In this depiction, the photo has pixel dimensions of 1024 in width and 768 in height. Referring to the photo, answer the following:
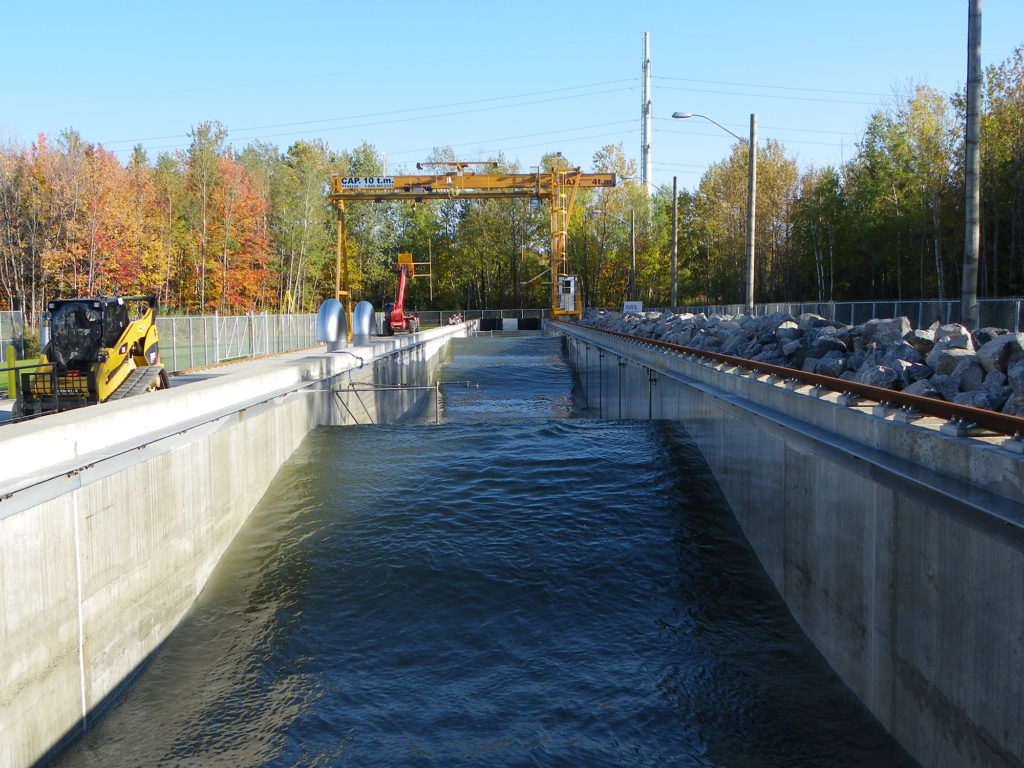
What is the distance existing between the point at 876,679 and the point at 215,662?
19.2ft

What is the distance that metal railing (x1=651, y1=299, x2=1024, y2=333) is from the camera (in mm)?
20828

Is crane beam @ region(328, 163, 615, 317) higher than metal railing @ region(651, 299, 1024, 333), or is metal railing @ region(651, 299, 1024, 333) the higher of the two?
crane beam @ region(328, 163, 615, 317)

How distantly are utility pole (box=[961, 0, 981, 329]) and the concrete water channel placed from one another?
5.31 m

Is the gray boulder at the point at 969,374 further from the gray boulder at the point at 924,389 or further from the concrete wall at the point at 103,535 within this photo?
the concrete wall at the point at 103,535

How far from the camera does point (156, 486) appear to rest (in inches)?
335

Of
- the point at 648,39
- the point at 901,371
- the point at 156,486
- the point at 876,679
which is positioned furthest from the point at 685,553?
the point at 648,39

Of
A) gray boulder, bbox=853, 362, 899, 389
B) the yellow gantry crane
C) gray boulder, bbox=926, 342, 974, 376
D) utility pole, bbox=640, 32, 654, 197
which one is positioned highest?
utility pole, bbox=640, 32, 654, 197

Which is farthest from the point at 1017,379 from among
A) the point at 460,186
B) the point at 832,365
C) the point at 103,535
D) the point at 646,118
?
the point at 646,118

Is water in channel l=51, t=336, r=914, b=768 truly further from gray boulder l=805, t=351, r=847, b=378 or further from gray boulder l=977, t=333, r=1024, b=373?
gray boulder l=977, t=333, r=1024, b=373

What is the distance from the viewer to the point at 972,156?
13.9m

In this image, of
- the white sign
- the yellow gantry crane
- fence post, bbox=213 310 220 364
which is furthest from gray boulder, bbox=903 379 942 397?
the white sign

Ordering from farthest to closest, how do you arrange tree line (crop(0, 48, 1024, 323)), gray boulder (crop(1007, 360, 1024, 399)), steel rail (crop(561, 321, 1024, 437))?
tree line (crop(0, 48, 1024, 323))
gray boulder (crop(1007, 360, 1024, 399))
steel rail (crop(561, 321, 1024, 437))

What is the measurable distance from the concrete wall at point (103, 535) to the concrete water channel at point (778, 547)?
2cm

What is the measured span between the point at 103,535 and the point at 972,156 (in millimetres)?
13867
